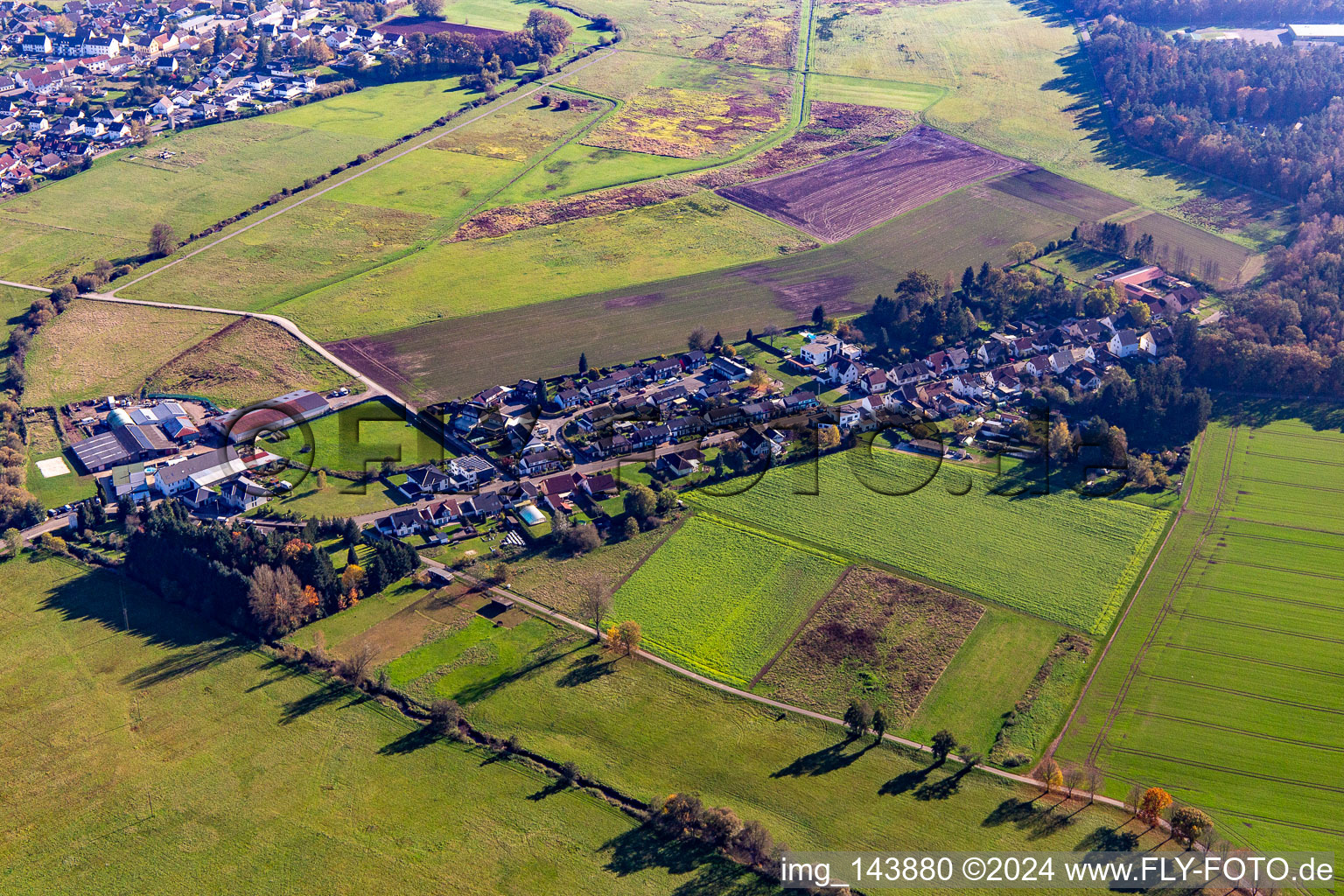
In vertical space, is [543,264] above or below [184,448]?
above

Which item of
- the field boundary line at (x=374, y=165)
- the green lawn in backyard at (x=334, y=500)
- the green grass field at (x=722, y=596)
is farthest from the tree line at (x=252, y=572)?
the field boundary line at (x=374, y=165)

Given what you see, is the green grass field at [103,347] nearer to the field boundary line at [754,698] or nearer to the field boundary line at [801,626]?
the field boundary line at [754,698]

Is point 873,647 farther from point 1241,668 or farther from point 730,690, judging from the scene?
point 1241,668

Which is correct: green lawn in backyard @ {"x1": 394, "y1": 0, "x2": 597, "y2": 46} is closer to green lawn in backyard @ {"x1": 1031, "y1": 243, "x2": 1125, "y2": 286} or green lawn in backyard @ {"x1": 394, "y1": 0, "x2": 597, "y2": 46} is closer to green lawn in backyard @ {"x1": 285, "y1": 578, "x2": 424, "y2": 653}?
green lawn in backyard @ {"x1": 1031, "y1": 243, "x2": 1125, "y2": 286}

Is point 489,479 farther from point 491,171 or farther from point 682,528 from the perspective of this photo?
point 491,171

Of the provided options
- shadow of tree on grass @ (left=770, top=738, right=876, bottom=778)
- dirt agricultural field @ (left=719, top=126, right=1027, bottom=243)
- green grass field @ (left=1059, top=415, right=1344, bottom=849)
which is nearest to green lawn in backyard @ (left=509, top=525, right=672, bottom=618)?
shadow of tree on grass @ (left=770, top=738, right=876, bottom=778)

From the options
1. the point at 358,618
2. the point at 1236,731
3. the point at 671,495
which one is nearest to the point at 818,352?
the point at 671,495

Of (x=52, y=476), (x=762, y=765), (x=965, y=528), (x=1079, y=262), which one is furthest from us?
(x=1079, y=262)

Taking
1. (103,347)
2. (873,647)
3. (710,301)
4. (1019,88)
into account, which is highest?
(1019,88)
